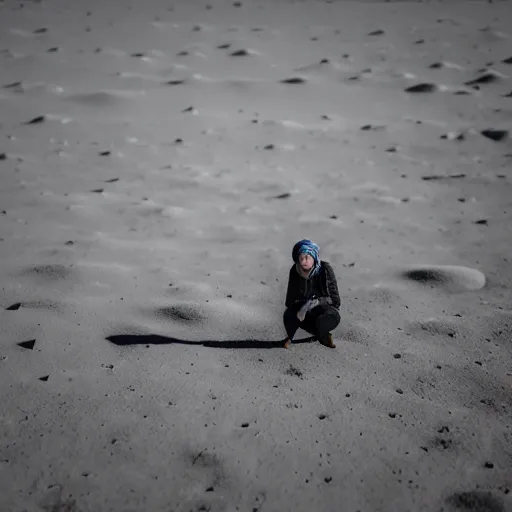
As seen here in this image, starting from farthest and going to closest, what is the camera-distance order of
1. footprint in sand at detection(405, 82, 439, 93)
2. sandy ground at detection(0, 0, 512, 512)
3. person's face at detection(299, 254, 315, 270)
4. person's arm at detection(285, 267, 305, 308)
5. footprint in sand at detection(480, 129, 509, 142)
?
footprint in sand at detection(405, 82, 439, 93) < footprint in sand at detection(480, 129, 509, 142) < person's arm at detection(285, 267, 305, 308) < person's face at detection(299, 254, 315, 270) < sandy ground at detection(0, 0, 512, 512)

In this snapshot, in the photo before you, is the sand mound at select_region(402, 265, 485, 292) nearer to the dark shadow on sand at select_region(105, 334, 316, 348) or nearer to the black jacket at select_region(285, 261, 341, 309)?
the black jacket at select_region(285, 261, 341, 309)

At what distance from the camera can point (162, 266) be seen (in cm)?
344

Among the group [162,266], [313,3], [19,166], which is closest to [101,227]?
[162,266]

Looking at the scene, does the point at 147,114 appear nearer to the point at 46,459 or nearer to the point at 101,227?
the point at 101,227

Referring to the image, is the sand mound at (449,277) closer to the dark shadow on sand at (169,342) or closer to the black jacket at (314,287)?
the black jacket at (314,287)

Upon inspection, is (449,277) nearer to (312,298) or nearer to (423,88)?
(312,298)

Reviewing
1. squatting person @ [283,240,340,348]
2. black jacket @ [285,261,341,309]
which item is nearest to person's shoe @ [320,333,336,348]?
squatting person @ [283,240,340,348]

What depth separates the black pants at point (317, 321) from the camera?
2631 mm

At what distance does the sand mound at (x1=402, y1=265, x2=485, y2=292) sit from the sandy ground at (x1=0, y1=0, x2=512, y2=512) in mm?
15

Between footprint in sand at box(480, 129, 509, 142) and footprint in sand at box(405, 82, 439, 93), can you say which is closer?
footprint in sand at box(480, 129, 509, 142)

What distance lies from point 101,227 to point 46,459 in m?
2.10

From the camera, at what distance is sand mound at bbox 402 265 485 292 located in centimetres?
324

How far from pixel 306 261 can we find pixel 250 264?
3.12 ft

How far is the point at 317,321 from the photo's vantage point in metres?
2.63
